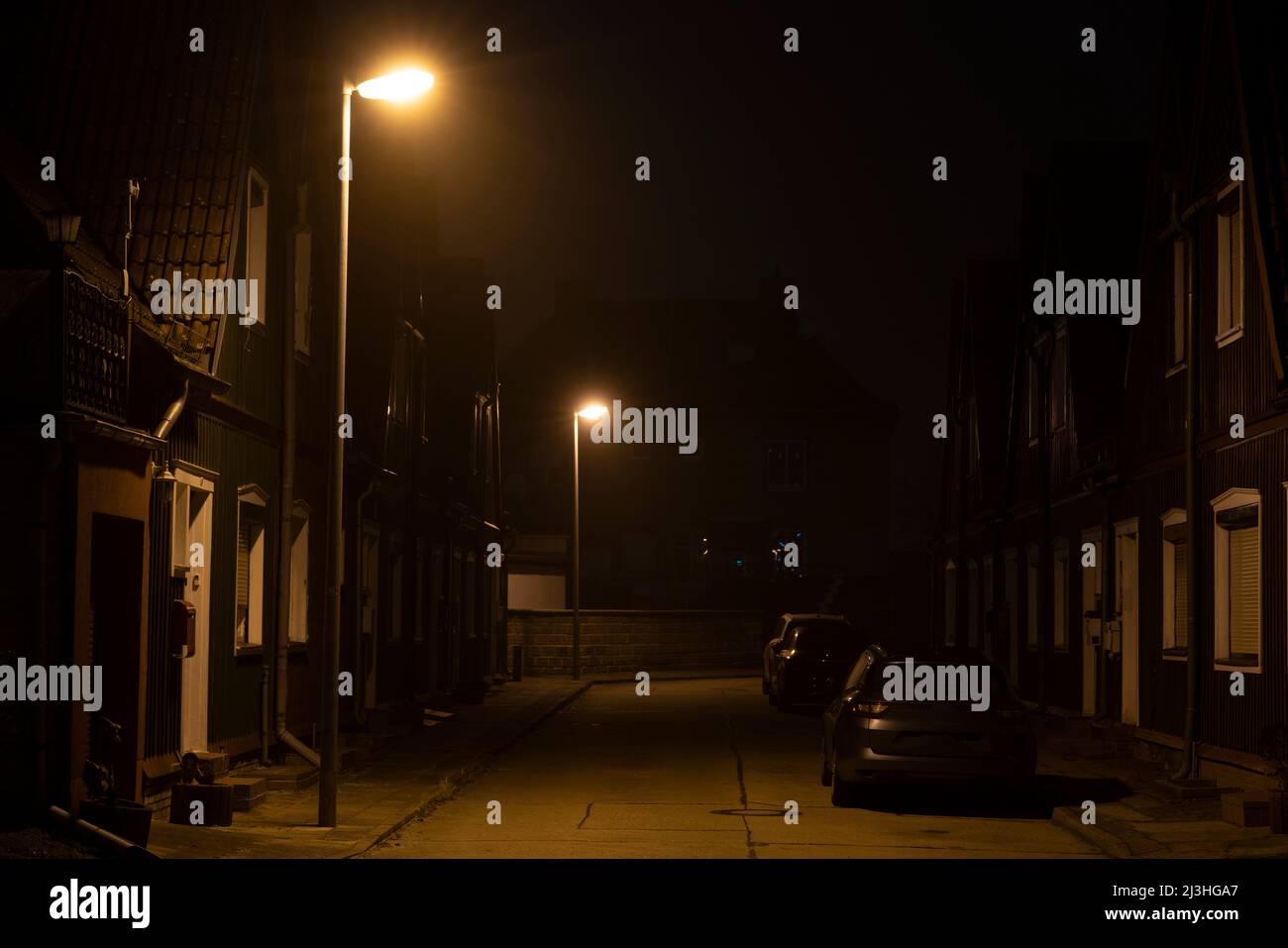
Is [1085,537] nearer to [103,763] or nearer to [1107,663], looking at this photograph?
[1107,663]

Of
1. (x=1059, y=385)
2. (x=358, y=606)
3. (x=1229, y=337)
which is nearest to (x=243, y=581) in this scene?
(x=358, y=606)

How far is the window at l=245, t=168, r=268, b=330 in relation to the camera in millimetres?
18719

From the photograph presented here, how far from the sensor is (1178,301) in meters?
20.8

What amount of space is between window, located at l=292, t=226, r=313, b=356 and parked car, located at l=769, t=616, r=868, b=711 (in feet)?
46.1

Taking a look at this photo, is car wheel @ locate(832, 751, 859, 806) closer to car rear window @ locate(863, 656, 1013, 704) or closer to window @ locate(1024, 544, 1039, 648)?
car rear window @ locate(863, 656, 1013, 704)

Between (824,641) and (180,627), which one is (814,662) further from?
(180,627)

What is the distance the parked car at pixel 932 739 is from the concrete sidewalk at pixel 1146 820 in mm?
704

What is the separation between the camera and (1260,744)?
53.1 feet

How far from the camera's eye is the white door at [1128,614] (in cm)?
2323

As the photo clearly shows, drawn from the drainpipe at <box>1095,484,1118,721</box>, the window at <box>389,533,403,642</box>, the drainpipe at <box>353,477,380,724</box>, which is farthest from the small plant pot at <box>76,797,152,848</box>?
the window at <box>389,533,403,642</box>

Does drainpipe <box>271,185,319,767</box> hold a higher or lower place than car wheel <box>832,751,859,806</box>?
higher

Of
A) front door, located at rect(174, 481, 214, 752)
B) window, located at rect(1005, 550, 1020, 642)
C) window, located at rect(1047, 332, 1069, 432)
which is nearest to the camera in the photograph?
front door, located at rect(174, 481, 214, 752)

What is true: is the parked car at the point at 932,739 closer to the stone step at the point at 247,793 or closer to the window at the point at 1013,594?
the stone step at the point at 247,793

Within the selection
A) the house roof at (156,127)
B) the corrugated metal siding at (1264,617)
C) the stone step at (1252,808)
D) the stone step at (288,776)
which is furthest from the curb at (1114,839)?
the house roof at (156,127)
